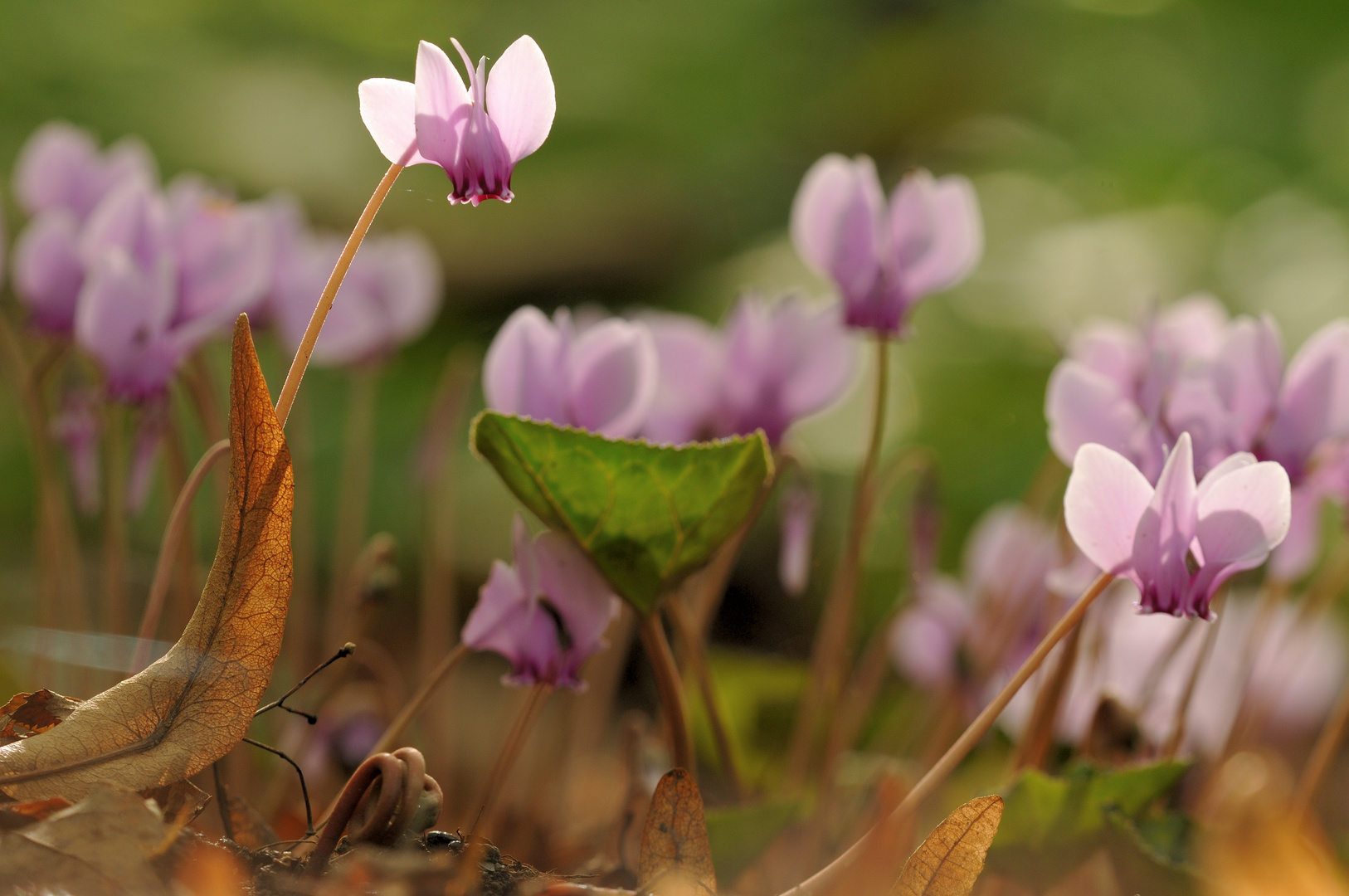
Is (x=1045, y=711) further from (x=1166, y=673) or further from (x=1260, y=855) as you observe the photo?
(x=1166, y=673)

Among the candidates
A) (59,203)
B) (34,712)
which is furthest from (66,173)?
(34,712)

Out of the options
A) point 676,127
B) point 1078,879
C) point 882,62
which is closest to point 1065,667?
point 1078,879

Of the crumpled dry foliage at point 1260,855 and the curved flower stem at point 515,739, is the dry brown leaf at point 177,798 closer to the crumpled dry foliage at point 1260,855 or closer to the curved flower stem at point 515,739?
the curved flower stem at point 515,739

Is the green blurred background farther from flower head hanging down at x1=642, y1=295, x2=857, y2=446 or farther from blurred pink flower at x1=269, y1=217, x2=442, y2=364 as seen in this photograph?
flower head hanging down at x1=642, y1=295, x2=857, y2=446

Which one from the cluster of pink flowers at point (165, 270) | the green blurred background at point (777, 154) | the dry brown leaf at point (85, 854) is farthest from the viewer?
the green blurred background at point (777, 154)

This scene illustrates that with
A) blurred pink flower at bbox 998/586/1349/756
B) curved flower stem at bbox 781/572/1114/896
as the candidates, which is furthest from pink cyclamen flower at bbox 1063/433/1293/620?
→ blurred pink flower at bbox 998/586/1349/756

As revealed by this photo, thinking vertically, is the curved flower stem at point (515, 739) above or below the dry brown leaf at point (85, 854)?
below

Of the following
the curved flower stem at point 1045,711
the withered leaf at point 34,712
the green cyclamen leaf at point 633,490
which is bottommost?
the curved flower stem at point 1045,711

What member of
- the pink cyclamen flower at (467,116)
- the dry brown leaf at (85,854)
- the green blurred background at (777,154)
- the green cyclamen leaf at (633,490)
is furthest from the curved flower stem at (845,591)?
the green blurred background at (777,154)
